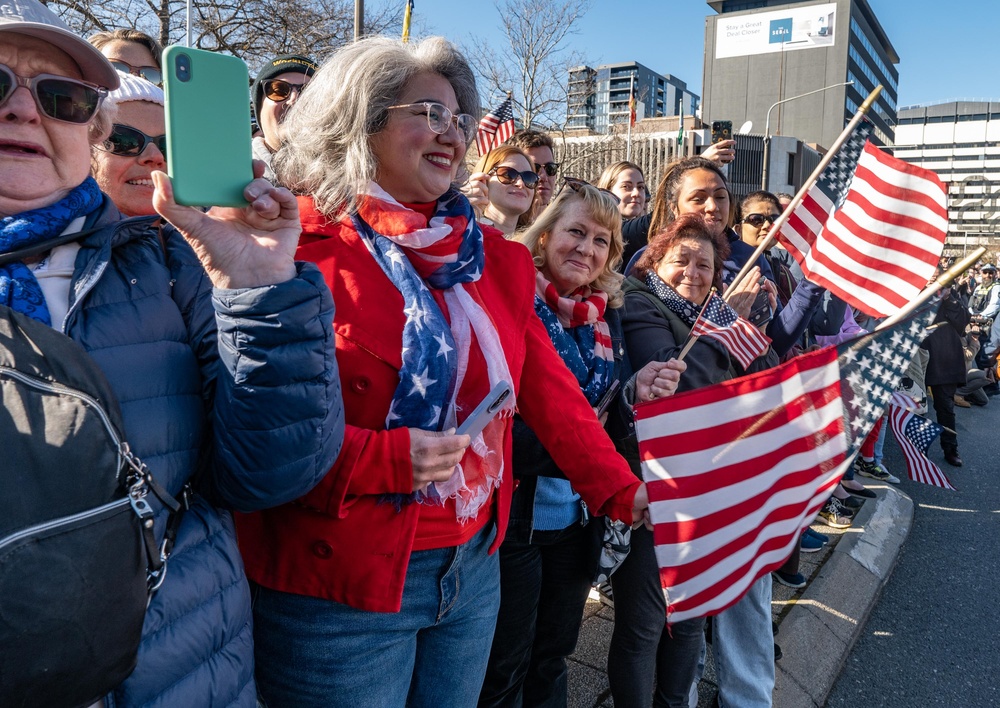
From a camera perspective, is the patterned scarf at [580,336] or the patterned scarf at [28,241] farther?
the patterned scarf at [580,336]

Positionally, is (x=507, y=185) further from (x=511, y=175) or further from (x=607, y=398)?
(x=607, y=398)

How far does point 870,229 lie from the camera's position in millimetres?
2691

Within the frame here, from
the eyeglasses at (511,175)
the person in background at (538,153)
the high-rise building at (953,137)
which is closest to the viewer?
the eyeglasses at (511,175)

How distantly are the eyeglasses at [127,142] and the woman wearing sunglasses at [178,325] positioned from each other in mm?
641

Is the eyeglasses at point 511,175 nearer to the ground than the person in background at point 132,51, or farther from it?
nearer to the ground

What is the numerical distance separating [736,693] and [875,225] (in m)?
1.99

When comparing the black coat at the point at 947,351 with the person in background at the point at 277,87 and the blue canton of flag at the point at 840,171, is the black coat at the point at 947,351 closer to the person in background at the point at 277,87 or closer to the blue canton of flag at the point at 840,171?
the blue canton of flag at the point at 840,171

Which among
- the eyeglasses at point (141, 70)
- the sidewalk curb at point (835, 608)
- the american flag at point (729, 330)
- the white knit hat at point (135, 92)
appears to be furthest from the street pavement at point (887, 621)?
the eyeglasses at point (141, 70)

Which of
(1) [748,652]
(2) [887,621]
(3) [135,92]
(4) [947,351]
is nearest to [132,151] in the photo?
(3) [135,92]

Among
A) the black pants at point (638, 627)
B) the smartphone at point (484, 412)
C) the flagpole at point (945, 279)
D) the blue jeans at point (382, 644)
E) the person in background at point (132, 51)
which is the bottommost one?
the black pants at point (638, 627)

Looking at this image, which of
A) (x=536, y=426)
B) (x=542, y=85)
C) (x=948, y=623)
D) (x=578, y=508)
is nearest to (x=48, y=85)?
(x=536, y=426)

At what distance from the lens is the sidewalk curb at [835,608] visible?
333 centimetres

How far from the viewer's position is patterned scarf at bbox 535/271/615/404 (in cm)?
247

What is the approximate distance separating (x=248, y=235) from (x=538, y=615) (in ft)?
6.08
